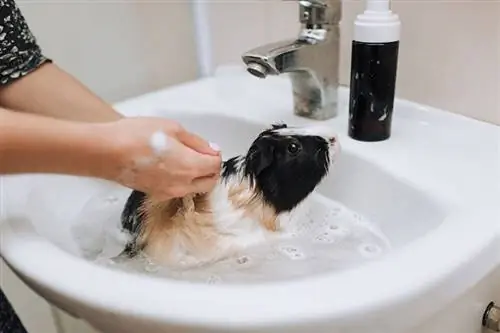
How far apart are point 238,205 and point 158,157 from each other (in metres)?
0.15

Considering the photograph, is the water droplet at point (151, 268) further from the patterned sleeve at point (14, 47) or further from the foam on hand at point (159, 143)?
the patterned sleeve at point (14, 47)

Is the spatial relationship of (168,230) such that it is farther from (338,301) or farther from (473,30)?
(473,30)

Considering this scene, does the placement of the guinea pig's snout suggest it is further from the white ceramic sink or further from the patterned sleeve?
the patterned sleeve

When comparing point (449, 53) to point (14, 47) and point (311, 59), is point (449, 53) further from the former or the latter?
point (14, 47)

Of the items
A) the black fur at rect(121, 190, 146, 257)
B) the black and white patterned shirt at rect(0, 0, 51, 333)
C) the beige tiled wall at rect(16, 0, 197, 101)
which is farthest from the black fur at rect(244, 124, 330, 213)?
the beige tiled wall at rect(16, 0, 197, 101)

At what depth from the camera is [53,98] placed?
65 cm

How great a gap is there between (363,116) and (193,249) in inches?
8.7

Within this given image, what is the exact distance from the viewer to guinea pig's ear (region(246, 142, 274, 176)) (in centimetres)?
58

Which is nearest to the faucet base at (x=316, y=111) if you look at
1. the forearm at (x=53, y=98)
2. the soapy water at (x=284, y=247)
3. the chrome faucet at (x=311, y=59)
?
the chrome faucet at (x=311, y=59)

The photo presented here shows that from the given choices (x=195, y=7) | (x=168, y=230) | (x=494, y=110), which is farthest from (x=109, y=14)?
(x=494, y=110)

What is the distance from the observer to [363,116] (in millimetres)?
646

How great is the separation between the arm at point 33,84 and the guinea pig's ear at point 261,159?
0.54 feet

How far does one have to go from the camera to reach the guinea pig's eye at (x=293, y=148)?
0.58 meters

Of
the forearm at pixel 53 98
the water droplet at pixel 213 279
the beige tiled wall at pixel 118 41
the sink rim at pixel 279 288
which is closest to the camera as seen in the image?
the sink rim at pixel 279 288
